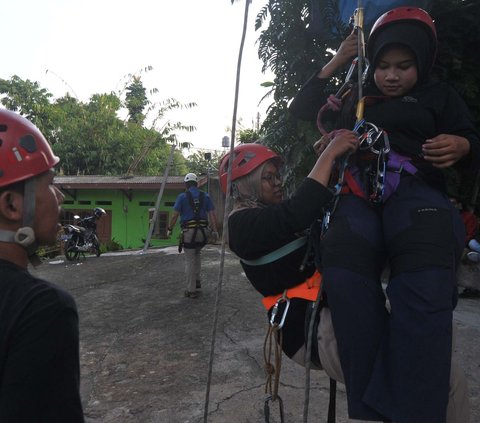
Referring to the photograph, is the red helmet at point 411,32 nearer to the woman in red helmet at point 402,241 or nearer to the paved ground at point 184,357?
the woman in red helmet at point 402,241

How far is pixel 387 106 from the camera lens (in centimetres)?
154

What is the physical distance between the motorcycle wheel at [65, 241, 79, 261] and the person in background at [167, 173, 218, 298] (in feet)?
21.3

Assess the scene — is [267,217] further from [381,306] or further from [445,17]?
[445,17]

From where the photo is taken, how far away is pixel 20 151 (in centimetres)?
120

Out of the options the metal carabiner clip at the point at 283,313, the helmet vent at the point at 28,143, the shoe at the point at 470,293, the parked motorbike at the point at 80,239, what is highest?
the helmet vent at the point at 28,143

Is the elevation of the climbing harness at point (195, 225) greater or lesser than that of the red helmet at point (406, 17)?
lesser

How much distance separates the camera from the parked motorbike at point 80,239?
484 inches

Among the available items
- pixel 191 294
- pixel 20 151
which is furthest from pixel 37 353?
pixel 191 294

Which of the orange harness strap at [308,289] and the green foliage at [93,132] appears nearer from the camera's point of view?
the orange harness strap at [308,289]

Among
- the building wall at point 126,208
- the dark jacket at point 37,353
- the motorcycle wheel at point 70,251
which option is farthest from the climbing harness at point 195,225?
the building wall at point 126,208

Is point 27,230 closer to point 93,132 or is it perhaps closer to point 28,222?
point 28,222

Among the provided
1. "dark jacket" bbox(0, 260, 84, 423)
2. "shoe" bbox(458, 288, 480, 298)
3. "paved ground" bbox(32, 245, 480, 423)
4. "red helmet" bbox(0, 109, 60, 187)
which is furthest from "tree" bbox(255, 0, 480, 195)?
"dark jacket" bbox(0, 260, 84, 423)

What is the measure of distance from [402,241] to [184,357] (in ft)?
10.8

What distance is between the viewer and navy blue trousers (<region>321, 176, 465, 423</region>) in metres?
1.20
